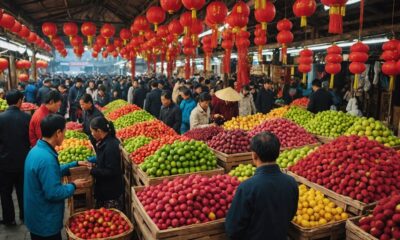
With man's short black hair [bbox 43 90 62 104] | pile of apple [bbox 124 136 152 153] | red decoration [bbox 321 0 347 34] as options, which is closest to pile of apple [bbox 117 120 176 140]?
pile of apple [bbox 124 136 152 153]

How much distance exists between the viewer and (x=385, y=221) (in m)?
2.80

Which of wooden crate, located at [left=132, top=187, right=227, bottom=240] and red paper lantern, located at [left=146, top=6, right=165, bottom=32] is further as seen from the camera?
red paper lantern, located at [left=146, top=6, right=165, bottom=32]

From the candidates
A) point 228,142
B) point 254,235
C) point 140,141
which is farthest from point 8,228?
point 254,235

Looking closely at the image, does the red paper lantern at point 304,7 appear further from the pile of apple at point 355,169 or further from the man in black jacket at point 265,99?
the man in black jacket at point 265,99

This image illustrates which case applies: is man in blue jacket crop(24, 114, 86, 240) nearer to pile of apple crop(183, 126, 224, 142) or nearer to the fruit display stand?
the fruit display stand

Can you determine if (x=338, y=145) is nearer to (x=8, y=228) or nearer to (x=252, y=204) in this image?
(x=252, y=204)

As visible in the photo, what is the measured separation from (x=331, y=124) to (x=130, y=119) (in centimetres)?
451

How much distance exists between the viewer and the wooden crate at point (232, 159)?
482 cm

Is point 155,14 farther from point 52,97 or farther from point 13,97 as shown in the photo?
point 13,97

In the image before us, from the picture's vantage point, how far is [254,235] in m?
2.58

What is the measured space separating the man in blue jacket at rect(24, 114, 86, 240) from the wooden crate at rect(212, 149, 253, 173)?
218 cm

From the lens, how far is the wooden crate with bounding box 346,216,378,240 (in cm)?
280

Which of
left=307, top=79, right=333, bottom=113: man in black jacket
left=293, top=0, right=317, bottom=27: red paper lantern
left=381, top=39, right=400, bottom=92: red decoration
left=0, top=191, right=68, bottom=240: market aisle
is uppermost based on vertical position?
left=293, top=0, right=317, bottom=27: red paper lantern

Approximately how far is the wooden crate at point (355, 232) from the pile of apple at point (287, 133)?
8.01ft
